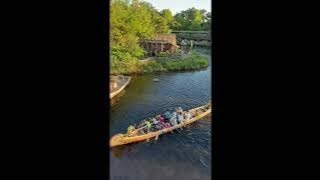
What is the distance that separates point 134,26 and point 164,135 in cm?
133

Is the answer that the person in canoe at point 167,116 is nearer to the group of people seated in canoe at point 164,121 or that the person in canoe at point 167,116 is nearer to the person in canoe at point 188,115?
the group of people seated in canoe at point 164,121

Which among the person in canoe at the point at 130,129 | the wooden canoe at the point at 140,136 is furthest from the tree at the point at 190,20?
the person in canoe at the point at 130,129

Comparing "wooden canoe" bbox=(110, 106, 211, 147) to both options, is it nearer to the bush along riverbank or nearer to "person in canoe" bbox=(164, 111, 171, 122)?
"person in canoe" bbox=(164, 111, 171, 122)

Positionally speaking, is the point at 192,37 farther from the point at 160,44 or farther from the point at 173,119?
the point at 173,119

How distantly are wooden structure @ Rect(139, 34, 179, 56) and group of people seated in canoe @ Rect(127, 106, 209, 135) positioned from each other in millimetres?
731

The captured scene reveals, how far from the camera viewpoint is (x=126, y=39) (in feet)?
14.2

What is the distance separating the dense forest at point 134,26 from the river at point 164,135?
364 mm

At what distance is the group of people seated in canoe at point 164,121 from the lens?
424 cm
